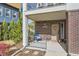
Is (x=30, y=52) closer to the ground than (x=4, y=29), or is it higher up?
closer to the ground

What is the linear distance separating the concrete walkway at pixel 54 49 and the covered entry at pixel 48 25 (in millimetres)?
66

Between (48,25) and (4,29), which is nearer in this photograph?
(4,29)

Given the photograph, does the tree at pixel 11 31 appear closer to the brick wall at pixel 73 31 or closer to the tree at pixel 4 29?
the tree at pixel 4 29

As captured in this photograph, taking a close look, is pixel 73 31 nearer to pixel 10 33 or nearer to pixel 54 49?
pixel 54 49

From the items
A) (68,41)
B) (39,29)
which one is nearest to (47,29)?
(39,29)

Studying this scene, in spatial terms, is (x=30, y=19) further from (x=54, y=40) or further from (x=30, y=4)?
(x=54, y=40)

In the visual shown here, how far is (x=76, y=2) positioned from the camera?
466 centimetres

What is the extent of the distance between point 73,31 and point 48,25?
489 millimetres

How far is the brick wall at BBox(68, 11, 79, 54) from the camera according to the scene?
15.4ft

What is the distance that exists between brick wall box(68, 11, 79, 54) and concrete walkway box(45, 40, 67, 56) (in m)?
0.17

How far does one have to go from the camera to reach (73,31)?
4.71 meters

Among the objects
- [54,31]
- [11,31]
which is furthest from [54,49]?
[11,31]

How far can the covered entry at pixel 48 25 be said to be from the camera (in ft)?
15.6

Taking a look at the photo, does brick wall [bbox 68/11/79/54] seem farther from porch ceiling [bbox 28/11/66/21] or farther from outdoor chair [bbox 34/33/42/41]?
outdoor chair [bbox 34/33/42/41]
